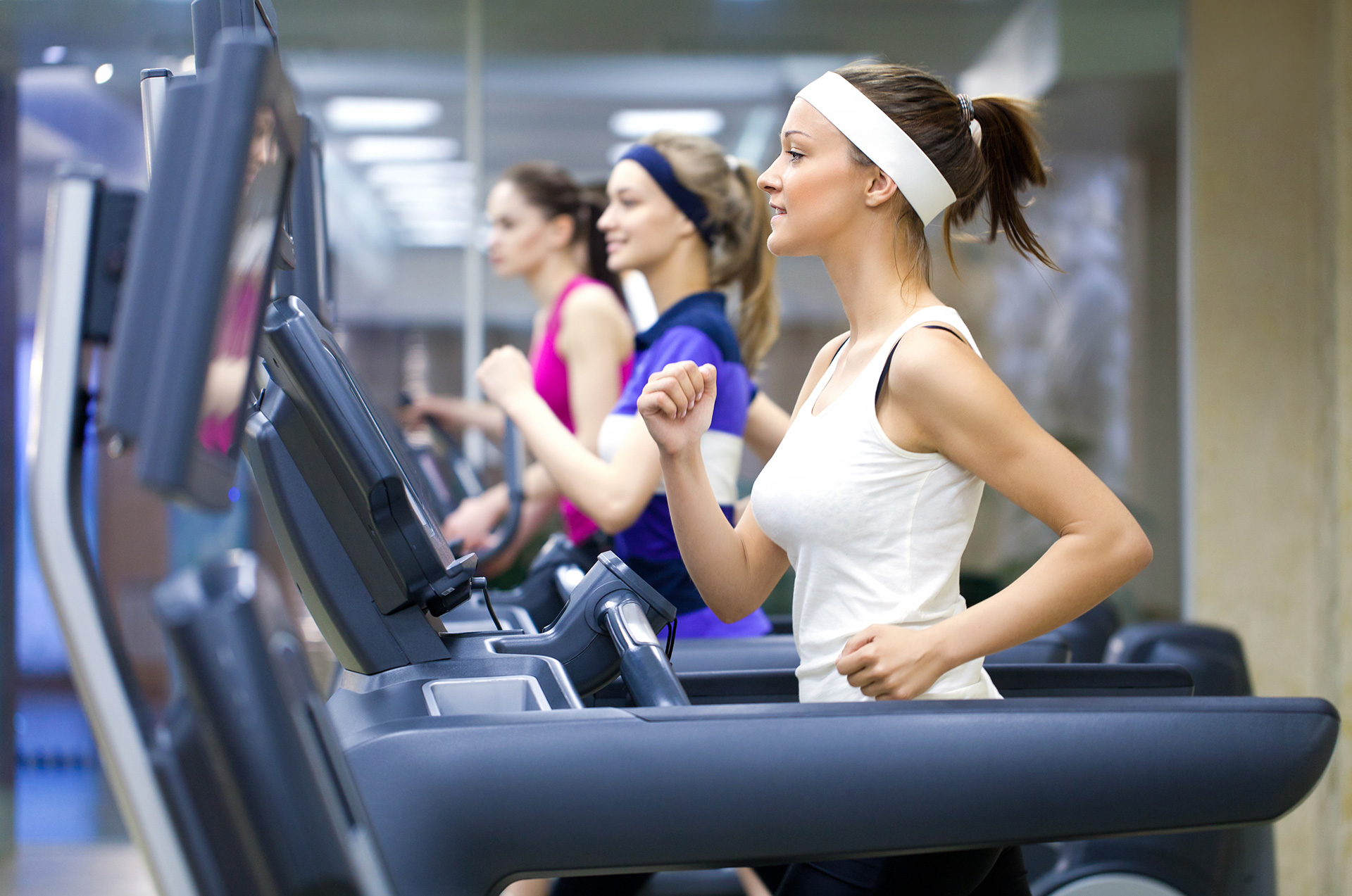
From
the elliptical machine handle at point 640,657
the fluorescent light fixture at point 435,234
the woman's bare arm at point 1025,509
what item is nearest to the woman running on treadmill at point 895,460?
the woman's bare arm at point 1025,509

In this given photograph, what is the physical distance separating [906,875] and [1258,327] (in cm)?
286

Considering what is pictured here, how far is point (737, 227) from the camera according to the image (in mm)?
1957

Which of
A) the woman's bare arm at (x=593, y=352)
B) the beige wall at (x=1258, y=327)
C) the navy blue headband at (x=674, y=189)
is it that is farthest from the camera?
the beige wall at (x=1258, y=327)

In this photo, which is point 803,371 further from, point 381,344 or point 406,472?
point 406,472

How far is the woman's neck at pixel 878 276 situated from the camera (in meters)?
1.13

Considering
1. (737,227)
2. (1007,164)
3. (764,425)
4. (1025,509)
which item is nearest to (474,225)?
(737,227)

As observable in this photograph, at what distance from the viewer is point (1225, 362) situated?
3.37 meters

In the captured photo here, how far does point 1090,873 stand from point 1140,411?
2293 millimetres

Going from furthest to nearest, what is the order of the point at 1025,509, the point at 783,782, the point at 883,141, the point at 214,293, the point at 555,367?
the point at 555,367 < the point at 883,141 < the point at 1025,509 < the point at 783,782 < the point at 214,293

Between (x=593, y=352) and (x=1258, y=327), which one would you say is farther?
(x=1258, y=327)

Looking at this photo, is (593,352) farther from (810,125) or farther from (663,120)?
(663,120)

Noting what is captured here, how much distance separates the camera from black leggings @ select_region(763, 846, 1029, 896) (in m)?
1.01

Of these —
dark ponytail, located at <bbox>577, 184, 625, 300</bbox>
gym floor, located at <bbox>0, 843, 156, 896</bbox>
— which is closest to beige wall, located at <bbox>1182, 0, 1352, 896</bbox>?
dark ponytail, located at <bbox>577, 184, 625, 300</bbox>

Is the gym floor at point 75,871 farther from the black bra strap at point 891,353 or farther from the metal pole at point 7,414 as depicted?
the black bra strap at point 891,353
